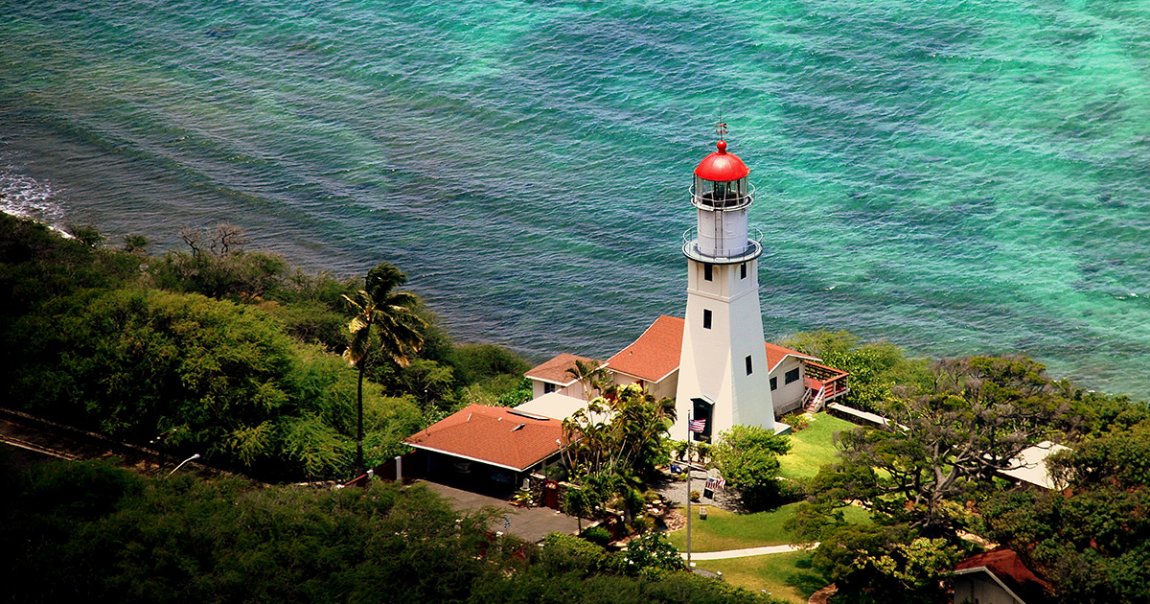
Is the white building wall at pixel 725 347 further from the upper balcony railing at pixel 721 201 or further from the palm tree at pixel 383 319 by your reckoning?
the palm tree at pixel 383 319

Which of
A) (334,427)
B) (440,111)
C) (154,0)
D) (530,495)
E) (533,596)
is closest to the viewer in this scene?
(533,596)

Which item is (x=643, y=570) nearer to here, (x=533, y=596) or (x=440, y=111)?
(x=533, y=596)

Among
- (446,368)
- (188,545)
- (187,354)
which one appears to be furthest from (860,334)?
(188,545)

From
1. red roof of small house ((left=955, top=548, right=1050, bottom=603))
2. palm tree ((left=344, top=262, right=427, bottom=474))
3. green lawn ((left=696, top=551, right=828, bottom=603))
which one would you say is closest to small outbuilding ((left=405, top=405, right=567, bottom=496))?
palm tree ((left=344, top=262, right=427, bottom=474))

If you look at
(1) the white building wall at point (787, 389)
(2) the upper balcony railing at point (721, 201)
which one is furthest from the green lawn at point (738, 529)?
(2) the upper balcony railing at point (721, 201)

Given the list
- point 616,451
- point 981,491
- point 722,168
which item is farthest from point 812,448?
point 981,491

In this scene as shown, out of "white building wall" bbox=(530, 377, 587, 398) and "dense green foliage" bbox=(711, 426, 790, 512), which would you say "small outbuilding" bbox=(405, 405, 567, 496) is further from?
"dense green foliage" bbox=(711, 426, 790, 512)
